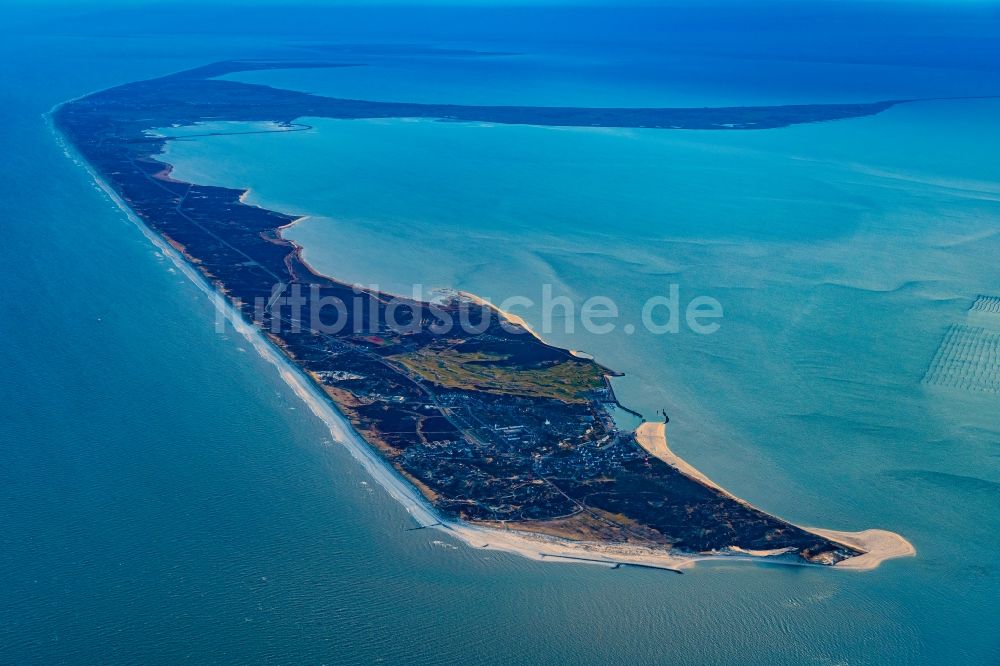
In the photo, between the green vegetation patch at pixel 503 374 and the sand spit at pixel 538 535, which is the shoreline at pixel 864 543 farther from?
the green vegetation patch at pixel 503 374

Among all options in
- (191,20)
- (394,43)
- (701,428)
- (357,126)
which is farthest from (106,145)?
(191,20)

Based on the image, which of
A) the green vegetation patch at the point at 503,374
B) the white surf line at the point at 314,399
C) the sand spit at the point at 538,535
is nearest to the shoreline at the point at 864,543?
the sand spit at the point at 538,535

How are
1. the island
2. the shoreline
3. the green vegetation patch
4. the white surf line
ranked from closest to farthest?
the shoreline → the island → the white surf line → the green vegetation patch

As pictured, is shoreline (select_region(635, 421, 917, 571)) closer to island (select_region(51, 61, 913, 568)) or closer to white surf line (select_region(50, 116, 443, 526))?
island (select_region(51, 61, 913, 568))

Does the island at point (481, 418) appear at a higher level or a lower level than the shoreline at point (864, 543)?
higher

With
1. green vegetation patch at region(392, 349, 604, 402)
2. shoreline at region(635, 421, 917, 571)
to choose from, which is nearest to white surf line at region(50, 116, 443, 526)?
green vegetation patch at region(392, 349, 604, 402)

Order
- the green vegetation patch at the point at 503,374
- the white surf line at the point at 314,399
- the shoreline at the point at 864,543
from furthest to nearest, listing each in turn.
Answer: the green vegetation patch at the point at 503,374, the white surf line at the point at 314,399, the shoreline at the point at 864,543

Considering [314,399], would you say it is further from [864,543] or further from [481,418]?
[864,543]

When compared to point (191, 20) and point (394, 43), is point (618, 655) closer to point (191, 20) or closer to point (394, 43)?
point (394, 43)
